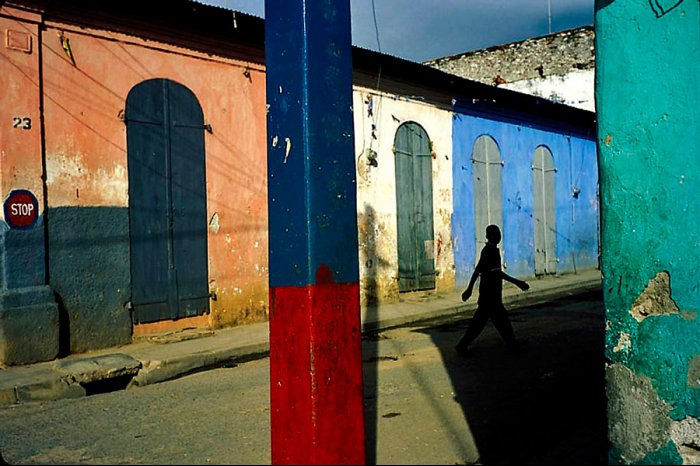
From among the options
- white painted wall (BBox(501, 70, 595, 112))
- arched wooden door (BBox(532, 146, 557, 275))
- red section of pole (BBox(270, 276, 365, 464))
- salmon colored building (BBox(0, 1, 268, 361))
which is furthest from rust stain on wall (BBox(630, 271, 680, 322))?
white painted wall (BBox(501, 70, 595, 112))

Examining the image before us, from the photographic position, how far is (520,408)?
5.42 meters

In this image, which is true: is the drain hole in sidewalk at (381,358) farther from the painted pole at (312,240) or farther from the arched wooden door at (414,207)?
the arched wooden door at (414,207)

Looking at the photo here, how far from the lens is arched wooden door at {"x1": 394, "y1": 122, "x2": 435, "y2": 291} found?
13.9 metres

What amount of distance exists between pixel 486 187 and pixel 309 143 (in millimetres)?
14174

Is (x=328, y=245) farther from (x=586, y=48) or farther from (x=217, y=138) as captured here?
(x=586, y=48)

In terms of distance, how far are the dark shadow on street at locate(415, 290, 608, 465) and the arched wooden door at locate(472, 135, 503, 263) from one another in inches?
251

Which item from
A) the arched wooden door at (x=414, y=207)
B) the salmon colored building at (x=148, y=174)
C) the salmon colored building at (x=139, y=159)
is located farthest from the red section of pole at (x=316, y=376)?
the arched wooden door at (x=414, y=207)

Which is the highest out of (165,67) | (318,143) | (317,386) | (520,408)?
(165,67)

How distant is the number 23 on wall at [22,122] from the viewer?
824 centimetres

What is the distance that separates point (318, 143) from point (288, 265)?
0.49 m

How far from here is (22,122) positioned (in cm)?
831

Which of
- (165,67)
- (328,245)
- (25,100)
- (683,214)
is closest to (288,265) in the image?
(328,245)

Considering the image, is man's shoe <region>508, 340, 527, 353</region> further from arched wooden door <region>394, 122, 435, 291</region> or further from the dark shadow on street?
arched wooden door <region>394, 122, 435, 291</region>

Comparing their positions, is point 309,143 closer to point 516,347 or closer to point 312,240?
point 312,240
